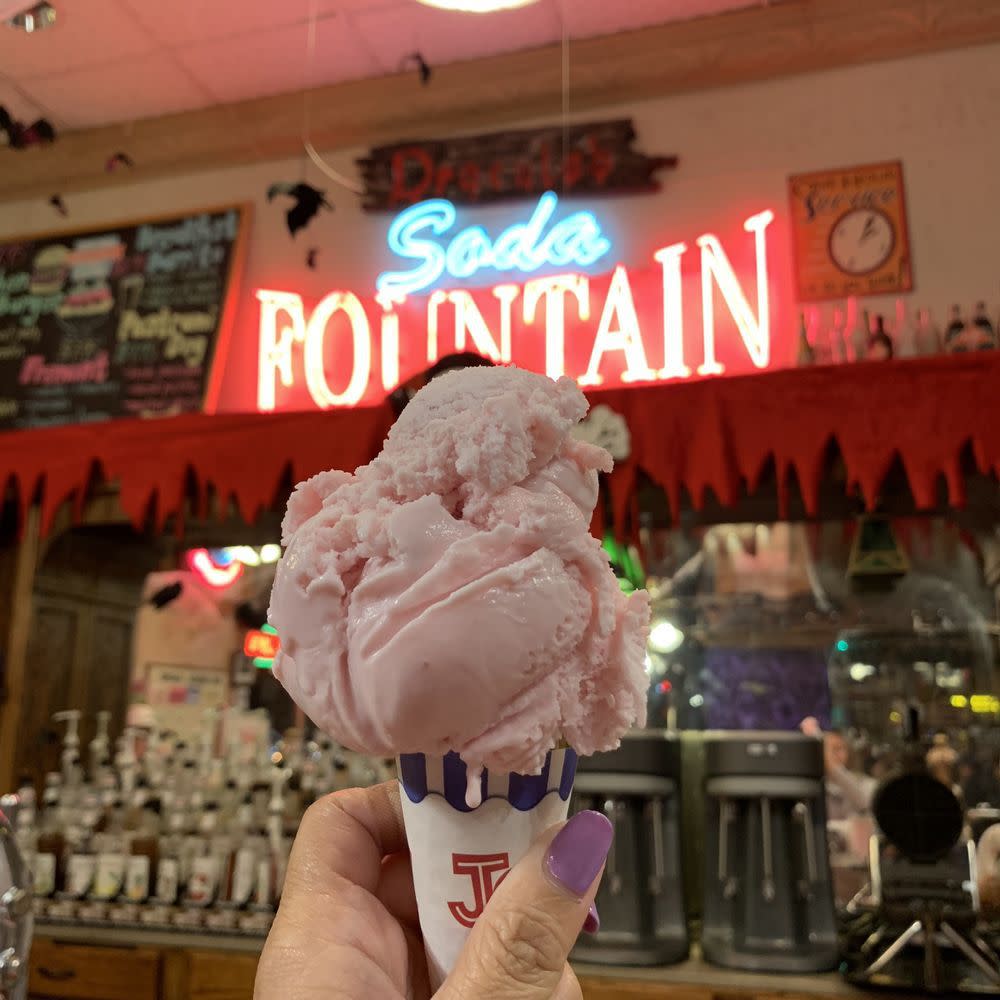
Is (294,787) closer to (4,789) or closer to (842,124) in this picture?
(4,789)

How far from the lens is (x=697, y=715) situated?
3.43m

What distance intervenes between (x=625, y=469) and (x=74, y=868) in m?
2.27

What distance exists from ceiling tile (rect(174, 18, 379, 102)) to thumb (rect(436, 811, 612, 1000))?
3.73 m

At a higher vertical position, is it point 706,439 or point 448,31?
point 448,31

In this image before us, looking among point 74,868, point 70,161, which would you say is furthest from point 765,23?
point 74,868

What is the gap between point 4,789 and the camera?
3.68 meters

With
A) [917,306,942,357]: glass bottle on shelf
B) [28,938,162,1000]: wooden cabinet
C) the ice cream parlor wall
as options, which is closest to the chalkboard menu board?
the ice cream parlor wall

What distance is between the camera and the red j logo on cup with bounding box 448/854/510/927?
1032 mm

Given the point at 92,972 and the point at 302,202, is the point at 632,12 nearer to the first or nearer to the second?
the point at 302,202

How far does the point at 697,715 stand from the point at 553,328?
157 cm

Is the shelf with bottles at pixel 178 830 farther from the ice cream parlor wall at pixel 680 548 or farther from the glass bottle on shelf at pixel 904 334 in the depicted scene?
the glass bottle on shelf at pixel 904 334

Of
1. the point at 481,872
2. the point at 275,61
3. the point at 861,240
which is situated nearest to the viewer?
the point at 481,872

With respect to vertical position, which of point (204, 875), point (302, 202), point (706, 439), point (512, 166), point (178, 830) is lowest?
point (204, 875)

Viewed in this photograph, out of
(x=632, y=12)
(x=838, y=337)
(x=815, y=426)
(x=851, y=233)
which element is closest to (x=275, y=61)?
(x=632, y=12)
